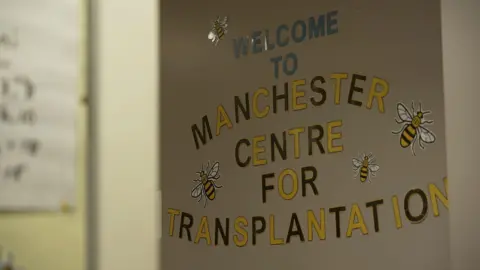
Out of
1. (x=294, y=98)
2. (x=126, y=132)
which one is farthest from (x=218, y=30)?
(x=126, y=132)

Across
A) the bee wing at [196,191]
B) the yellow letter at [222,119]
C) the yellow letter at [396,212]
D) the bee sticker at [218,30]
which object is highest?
the bee sticker at [218,30]

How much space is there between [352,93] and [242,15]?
46 centimetres

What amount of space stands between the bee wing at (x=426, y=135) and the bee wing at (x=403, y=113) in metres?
0.04

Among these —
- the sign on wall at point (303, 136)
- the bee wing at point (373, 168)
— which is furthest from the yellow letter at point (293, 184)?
the bee wing at point (373, 168)

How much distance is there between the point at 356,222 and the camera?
4.86 feet

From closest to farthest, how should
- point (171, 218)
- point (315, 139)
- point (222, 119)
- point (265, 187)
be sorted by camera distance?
point (315, 139) → point (265, 187) → point (222, 119) → point (171, 218)

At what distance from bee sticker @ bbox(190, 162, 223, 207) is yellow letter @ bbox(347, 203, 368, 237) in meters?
0.47

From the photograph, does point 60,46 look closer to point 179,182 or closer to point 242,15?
point 242,15

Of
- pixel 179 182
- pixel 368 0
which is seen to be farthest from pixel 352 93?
pixel 179 182

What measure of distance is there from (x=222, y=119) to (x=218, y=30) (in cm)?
28

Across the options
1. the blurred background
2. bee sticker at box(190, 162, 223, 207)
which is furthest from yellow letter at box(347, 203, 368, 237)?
the blurred background

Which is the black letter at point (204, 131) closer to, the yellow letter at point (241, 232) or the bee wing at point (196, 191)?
the bee wing at point (196, 191)

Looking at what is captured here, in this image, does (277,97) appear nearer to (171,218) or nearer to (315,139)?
(315,139)

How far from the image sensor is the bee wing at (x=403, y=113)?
1419 millimetres
